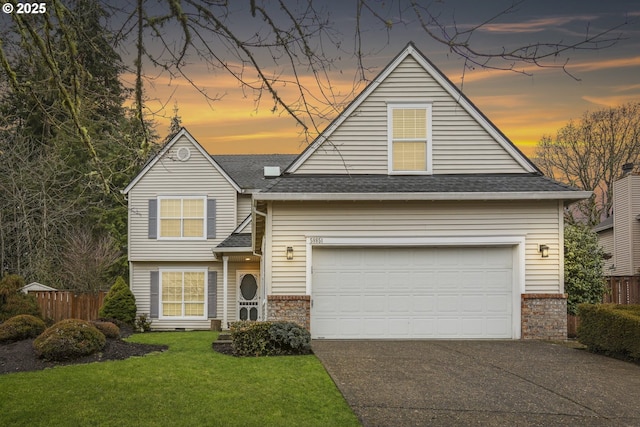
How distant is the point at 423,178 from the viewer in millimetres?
15586

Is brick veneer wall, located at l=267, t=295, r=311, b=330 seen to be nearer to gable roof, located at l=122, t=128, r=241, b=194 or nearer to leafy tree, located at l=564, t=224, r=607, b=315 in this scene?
leafy tree, located at l=564, t=224, r=607, b=315

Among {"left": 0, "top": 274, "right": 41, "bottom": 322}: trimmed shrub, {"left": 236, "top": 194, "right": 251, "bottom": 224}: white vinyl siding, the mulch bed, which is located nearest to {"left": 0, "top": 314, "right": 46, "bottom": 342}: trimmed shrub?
the mulch bed

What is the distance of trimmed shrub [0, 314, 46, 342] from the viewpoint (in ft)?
49.5

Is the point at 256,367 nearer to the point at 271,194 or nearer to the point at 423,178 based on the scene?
the point at 271,194

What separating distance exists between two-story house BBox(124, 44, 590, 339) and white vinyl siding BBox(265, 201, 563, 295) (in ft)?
0.07

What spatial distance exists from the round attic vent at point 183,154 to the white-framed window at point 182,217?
1432 millimetres

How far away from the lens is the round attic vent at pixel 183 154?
2508 centimetres

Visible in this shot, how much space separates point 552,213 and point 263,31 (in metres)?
10.7

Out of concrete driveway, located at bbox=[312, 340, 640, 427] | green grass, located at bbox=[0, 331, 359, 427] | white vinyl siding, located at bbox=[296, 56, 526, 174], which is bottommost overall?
green grass, located at bbox=[0, 331, 359, 427]

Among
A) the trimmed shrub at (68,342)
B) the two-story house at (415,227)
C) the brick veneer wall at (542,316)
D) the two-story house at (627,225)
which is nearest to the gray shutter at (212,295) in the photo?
the two-story house at (415,227)

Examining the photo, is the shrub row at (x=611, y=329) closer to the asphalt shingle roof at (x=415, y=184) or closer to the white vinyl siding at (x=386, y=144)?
the asphalt shingle roof at (x=415, y=184)

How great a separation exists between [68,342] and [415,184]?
25.6 ft

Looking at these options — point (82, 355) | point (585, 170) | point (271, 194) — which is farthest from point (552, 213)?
point (585, 170)

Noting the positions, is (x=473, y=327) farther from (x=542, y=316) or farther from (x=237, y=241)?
(x=237, y=241)
